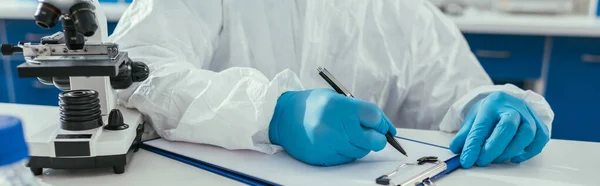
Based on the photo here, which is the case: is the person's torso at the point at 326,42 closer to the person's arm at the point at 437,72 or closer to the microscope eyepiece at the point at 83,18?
the person's arm at the point at 437,72

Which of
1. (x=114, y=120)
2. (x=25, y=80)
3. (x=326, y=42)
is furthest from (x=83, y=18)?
(x=25, y=80)

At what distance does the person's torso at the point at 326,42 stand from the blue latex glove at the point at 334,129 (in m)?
0.34

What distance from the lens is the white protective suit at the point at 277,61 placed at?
0.82m

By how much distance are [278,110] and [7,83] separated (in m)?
2.33

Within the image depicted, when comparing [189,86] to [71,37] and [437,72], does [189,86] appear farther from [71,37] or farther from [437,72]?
[437,72]

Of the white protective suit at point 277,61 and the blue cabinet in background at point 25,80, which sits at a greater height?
the white protective suit at point 277,61

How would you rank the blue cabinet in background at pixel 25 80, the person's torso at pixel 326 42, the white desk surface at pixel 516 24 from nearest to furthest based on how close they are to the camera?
1. the person's torso at pixel 326 42
2. the white desk surface at pixel 516 24
3. the blue cabinet in background at pixel 25 80

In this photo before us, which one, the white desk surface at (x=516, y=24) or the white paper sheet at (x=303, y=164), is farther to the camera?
the white desk surface at (x=516, y=24)

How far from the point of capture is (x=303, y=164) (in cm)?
→ 77

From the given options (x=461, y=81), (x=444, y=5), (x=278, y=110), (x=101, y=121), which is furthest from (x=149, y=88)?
(x=444, y=5)

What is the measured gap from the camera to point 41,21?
0.62 m

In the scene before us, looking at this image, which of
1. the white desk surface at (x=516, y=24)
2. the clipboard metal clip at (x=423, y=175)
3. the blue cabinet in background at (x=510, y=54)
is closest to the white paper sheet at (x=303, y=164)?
the clipboard metal clip at (x=423, y=175)

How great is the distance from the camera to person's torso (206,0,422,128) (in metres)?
1.11

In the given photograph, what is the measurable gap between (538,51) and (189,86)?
198cm
